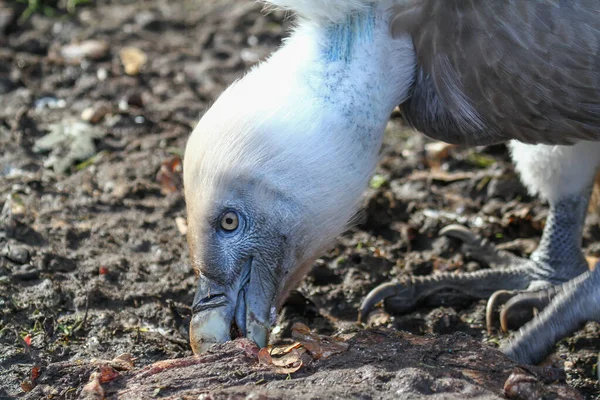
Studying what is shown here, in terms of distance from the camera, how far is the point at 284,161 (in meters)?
3.79

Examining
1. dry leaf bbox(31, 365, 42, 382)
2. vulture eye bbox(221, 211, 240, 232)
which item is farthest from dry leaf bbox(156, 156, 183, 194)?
dry leaf bbox(31, 365, 42, 382)

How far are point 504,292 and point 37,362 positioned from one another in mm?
2265

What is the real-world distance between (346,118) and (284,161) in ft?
1.20

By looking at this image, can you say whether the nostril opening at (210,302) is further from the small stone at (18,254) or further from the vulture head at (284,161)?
the small stone at (18,254)

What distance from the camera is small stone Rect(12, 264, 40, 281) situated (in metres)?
4.47

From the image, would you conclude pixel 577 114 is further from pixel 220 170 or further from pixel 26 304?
pixel 26 304

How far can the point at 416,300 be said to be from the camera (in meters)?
4.62

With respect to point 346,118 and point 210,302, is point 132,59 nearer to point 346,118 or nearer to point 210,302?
point 346,118

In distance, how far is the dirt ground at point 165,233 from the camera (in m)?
3.46

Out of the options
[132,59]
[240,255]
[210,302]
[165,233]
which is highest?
[132,59]

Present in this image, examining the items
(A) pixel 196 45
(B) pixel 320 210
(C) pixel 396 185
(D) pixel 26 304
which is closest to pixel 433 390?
(B) pixel 320 210

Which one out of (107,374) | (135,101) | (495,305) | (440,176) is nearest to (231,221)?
(107,374)

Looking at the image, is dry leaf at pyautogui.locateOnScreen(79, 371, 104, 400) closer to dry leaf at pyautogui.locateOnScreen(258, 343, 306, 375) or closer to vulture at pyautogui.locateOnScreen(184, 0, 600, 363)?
vulture at pyautogui.locateOnScreen(184, 0, 600, 363)

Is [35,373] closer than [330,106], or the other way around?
[35,373]
